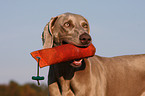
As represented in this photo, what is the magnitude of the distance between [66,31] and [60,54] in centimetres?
46

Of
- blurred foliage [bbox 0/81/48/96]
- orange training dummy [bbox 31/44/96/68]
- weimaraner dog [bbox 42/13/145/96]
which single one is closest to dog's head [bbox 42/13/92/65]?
weimaraner dog [bbox 42/13/145/96]

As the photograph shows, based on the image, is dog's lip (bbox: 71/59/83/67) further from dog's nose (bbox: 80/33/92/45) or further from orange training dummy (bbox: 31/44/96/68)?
dog's nose (bbox: 80/33/92/45)

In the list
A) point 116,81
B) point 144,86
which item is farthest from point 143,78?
point 116,81

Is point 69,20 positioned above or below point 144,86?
above

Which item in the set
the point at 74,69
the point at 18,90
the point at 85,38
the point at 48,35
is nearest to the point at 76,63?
the point at 74,69

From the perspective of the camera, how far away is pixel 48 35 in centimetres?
576

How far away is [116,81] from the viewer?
665 cm

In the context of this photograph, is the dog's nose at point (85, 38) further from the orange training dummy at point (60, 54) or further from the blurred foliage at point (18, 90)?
the blurred foliage at point (18, 90)

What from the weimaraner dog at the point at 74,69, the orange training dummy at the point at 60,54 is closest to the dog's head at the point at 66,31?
the weimaraner dog at the point at 74,69

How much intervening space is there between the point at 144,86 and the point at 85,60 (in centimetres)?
199

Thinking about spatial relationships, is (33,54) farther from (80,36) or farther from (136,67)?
(136,67)

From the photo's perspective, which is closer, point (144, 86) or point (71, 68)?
point (71, 68)

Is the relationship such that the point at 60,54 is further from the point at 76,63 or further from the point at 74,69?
the point at 74,69

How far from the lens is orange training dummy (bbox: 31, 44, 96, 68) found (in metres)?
5.47
